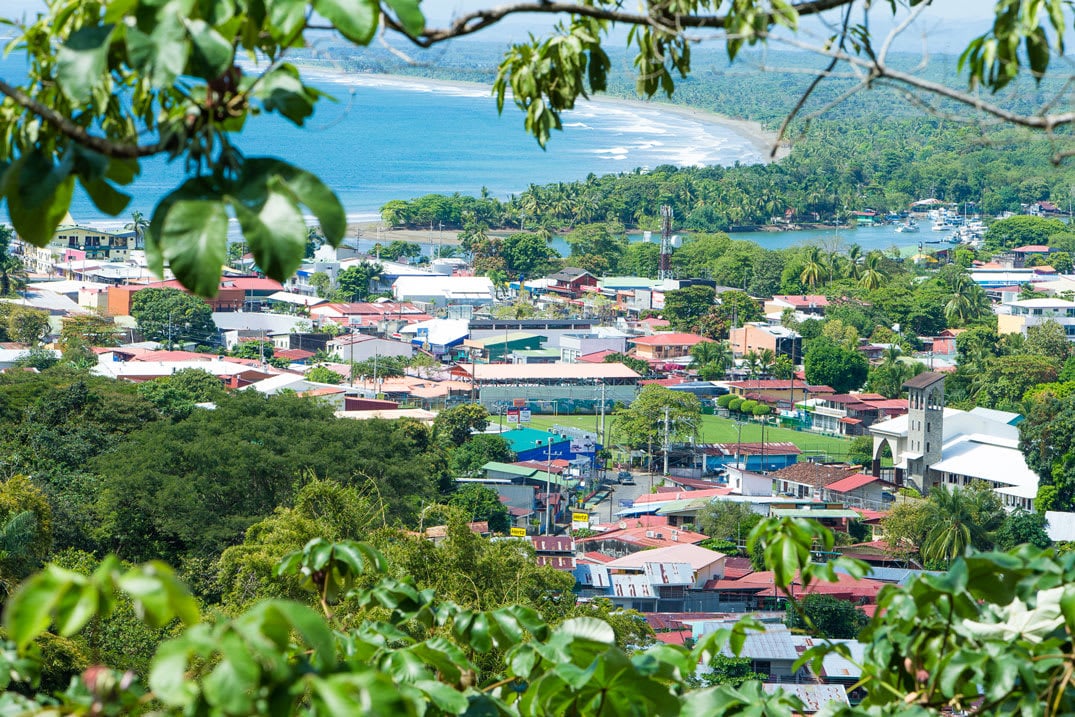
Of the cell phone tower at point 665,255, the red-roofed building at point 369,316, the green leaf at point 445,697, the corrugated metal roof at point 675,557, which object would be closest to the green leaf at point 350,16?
the green leaf at point 445,697

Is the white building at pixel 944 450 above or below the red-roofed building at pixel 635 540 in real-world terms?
above

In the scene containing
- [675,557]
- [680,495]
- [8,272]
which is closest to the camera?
[675,557]

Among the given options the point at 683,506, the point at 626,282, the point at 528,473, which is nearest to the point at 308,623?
the point at 683,506

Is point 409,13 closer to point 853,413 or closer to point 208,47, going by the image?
point 208,47

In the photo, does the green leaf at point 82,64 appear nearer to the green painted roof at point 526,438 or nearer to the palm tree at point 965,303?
the green painted roof at point 526,438

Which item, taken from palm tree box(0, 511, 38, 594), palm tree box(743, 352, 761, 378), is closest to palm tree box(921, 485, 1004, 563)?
palm tree box(0, 511, 38, 594)
